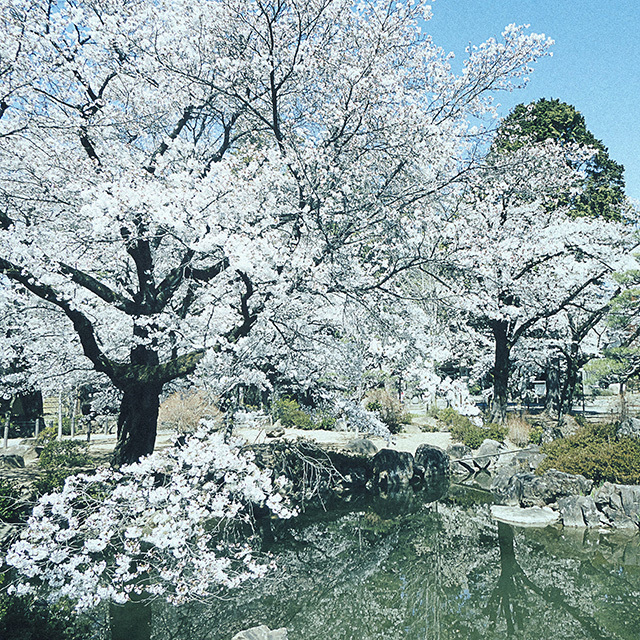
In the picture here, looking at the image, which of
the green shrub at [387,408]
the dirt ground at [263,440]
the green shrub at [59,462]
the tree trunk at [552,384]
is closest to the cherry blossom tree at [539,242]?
the dirt ground at [263,440]

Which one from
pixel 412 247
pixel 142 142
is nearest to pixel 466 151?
pixel 412 247

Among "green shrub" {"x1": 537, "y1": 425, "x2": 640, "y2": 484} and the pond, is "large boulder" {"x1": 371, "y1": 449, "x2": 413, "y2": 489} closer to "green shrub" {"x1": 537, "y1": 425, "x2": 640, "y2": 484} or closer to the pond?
the pond

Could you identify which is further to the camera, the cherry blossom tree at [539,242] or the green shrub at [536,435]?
the green shrub at [536,435]

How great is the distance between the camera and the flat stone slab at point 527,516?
10.1 m

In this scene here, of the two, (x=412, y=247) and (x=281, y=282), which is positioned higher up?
(x=412, y=247)

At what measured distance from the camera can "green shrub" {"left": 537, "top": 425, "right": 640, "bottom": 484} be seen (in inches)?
418

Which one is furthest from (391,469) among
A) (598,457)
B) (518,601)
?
(518,601)

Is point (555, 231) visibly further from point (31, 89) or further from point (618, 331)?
point (31, 89)

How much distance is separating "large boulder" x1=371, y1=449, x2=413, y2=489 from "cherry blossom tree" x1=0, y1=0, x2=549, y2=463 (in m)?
7.12

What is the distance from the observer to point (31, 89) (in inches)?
240

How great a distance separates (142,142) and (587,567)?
10285 millimetres

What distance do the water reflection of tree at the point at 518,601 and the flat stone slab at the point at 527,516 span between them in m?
2.03

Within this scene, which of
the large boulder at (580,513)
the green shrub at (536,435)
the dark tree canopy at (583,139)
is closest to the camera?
the large boulder at (580,513)

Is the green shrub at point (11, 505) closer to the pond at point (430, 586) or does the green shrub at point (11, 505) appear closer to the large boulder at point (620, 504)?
the pond at point (430, 586)
